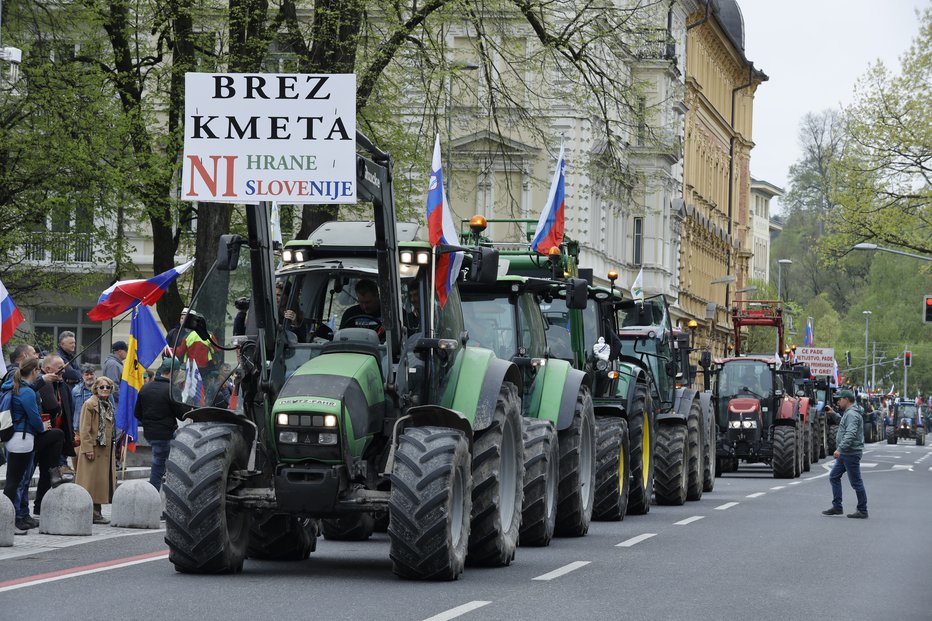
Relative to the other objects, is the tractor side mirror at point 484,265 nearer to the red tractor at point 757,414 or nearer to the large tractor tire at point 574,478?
the large tractor tire at point 574,478

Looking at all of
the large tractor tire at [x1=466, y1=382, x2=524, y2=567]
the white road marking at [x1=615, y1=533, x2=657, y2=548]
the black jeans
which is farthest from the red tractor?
the large tractor tire at [x1=466, y1=382, x2=524, y2=567]

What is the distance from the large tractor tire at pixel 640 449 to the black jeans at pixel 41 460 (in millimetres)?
7084

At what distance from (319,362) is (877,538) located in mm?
8599

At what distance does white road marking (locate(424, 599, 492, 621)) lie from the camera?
33.7 feet

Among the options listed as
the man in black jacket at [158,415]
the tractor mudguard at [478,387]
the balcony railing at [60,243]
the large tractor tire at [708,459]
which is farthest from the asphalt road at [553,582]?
the balcony railing at [60,243]

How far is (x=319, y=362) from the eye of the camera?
1234cm

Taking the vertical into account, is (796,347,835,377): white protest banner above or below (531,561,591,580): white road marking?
above

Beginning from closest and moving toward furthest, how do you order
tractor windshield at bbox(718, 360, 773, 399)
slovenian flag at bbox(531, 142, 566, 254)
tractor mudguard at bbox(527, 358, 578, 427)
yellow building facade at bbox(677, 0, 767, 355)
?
tractor mudguard at bbox(527, 358, 578, 427) < slovenian flag at bbox(531, 142, 566, 254) < tractor windshield at bbox(718, 360, 773, 399) < yellow building facade at bbox(677, 0, 767, 355)

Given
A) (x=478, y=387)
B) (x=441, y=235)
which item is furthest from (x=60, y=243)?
(x=478, y=387)

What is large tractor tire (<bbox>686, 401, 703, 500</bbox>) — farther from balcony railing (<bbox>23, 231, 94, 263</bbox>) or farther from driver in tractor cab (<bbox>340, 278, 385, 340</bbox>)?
balcony railing (<bbox>23, 231, 94, 263</bbox>)

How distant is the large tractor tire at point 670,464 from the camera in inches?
914

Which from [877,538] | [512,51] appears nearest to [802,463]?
[512,51]

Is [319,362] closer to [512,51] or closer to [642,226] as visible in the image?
[512,51]

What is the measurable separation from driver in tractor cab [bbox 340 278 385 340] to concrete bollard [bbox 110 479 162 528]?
5222 millimetres
